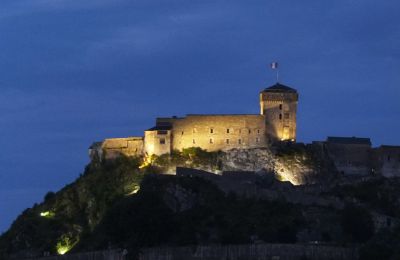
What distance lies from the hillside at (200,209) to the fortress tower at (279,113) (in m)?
1.90

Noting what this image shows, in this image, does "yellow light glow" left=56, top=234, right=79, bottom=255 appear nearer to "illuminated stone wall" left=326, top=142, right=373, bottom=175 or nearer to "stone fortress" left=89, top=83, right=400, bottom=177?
"stone fortress" left=89, top=83, right=400, bottom=177

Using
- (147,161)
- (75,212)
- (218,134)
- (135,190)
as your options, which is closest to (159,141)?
(147,161)

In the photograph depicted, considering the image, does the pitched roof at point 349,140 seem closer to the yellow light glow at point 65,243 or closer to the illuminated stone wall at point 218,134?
the illuminated stone wall at point 218,134

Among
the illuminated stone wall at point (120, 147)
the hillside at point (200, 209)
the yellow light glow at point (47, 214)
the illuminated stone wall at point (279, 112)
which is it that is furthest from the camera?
the illuminated stone wall at point (120, 147)

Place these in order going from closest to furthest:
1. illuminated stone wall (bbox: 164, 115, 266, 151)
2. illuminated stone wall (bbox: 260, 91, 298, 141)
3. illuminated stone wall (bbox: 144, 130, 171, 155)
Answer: illuminated stone wall (bbox: 144, 130, 171, 155) → illuminated stone wall (bbox: 164, 115, 266, 151) → illuminated stone wall (bbox: 260, 91, 298, 141)

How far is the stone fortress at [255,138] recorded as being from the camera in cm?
12875

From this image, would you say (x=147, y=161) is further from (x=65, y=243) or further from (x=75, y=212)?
(x=65, y=243)

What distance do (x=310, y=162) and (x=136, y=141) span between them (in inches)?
624

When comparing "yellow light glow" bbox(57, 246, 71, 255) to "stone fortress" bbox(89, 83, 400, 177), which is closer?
"yellow light glow" bbox(57, 246, 71, 255)

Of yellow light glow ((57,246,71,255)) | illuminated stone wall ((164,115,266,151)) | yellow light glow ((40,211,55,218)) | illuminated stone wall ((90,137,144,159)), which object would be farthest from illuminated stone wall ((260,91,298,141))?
yellow light glow ((57,246,71,255))

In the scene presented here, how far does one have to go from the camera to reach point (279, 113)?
131m

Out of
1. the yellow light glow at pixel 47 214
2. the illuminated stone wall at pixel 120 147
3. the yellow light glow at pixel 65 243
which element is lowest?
the yellow light glow at pixel 65 243

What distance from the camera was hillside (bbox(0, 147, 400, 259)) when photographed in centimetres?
11488

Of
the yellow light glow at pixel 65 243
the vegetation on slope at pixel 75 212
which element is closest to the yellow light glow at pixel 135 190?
the vegetation on slope at pixel 75 212
